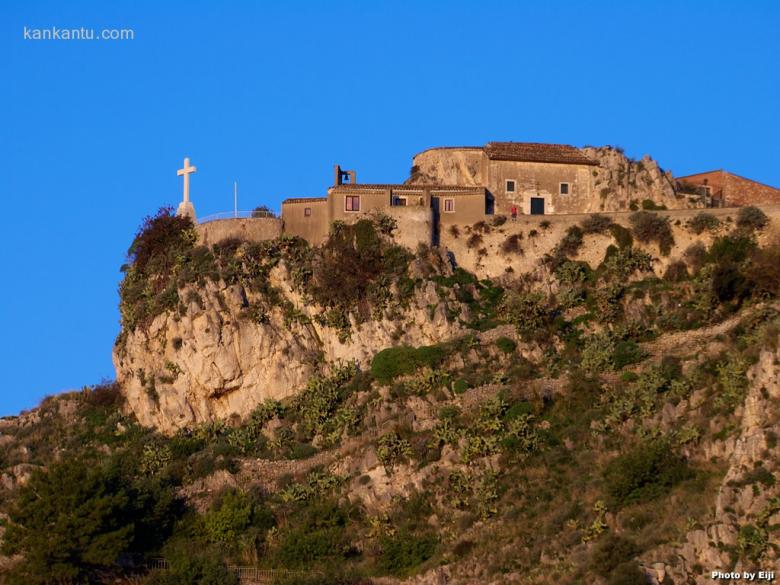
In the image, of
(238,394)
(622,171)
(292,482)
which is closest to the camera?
(292,482)

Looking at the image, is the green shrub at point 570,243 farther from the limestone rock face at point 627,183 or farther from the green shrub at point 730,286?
the green shrub at point 730,286

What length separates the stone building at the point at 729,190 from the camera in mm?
80312

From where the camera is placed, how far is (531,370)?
69.3 metres

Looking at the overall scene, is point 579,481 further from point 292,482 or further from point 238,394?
point 238,394

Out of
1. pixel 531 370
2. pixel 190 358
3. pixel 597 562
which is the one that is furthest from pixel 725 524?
pixel 190 358

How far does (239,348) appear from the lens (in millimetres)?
73375

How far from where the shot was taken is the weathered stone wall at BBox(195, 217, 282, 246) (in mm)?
76625

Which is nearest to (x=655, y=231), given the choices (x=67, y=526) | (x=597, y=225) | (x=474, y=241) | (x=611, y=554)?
(x=597, y=225)

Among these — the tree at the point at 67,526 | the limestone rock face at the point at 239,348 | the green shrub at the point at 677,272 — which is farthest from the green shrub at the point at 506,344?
the tree at the point at 67,526

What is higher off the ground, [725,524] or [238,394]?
[238,394]

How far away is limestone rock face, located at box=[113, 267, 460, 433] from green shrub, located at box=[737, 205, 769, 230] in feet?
Answer: 37.6

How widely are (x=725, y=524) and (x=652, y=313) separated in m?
15.4

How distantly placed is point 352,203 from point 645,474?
65.2ft

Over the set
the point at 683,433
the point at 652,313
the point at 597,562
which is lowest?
the point at 597,562
